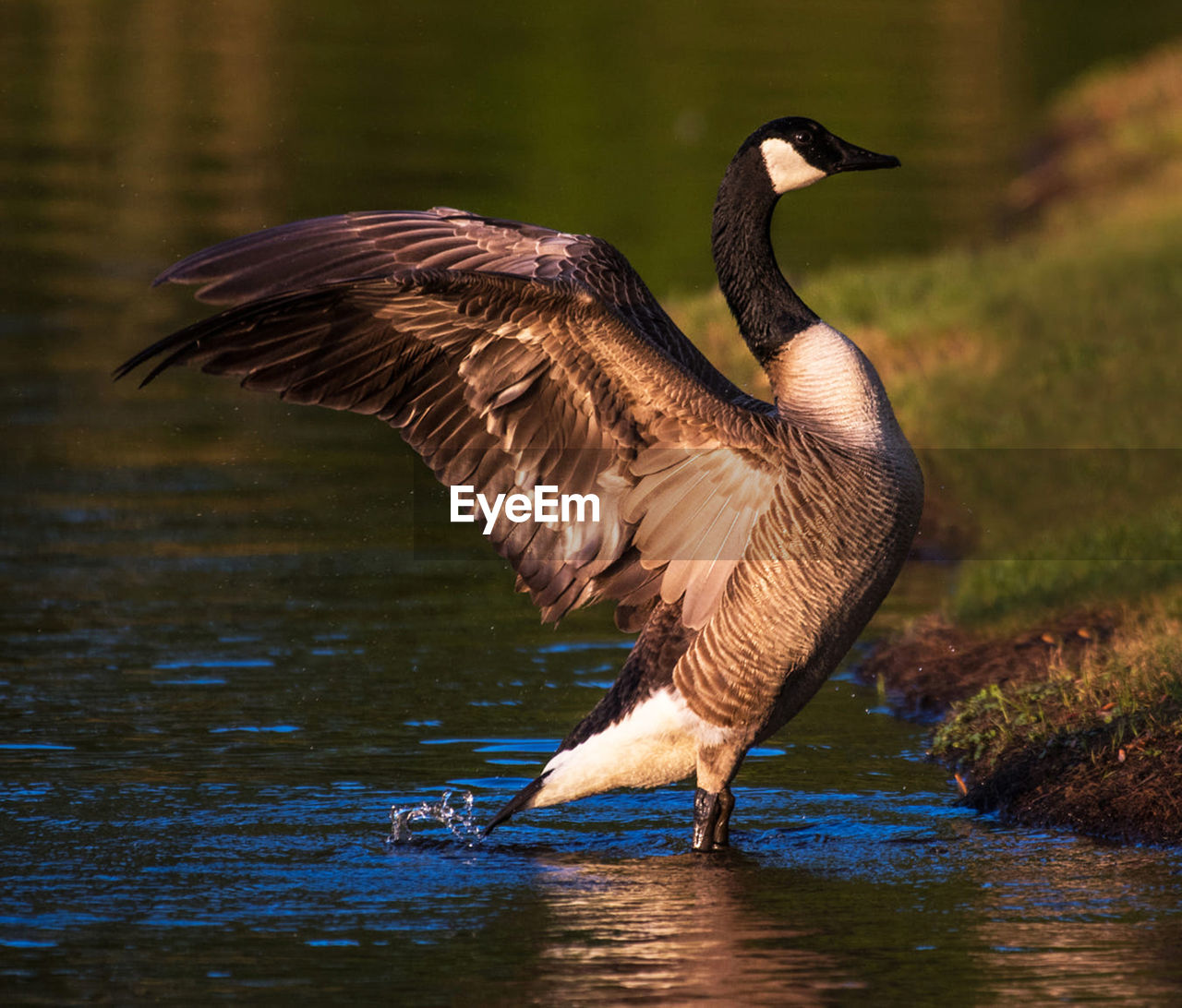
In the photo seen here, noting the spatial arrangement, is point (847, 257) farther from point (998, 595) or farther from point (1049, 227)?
point (998, 595)

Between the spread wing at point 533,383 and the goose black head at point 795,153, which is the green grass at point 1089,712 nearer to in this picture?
the spread wing at point 533,383

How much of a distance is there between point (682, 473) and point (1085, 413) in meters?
7.69

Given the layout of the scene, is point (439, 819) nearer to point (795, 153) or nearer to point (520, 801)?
point (520, 801)

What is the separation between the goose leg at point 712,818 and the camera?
8.25 meters

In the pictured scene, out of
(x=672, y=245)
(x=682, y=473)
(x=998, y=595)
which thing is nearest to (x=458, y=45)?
(x=672, y=245)

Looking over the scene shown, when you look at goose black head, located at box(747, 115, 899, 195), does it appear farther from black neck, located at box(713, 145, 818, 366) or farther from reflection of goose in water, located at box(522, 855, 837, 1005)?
reflection of goose in water, located at box(522, 855, 837, 1005)

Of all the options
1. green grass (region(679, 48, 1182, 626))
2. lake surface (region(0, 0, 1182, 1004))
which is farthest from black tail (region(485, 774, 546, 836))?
green grass (region(679, 48, 1182, 626))

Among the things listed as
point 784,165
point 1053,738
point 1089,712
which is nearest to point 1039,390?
point 1089,712

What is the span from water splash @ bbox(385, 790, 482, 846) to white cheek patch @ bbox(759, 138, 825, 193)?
108 inches

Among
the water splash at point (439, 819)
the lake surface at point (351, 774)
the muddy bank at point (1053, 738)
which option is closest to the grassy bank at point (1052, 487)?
the muddy bank at point (1053, 738)

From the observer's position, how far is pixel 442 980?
6.59 metres

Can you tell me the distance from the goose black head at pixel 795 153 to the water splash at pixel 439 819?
2.77m

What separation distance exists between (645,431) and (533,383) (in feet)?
1.50

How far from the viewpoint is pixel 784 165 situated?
8.46 meters
